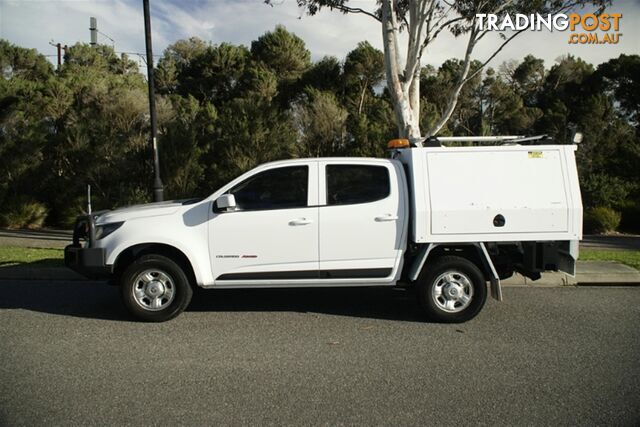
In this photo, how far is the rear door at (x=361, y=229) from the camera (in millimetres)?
6102

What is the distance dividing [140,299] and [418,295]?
3227 mm

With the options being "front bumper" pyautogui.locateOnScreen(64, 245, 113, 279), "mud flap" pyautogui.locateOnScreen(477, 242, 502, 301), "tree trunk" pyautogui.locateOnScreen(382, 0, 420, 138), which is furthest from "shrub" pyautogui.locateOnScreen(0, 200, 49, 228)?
"mud flap" pyautogui.locateOnScreen(477, 242, 502, 301)

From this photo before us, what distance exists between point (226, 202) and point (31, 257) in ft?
20.5

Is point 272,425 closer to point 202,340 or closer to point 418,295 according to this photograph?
point 202,340

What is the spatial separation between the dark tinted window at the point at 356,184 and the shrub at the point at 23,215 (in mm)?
14584

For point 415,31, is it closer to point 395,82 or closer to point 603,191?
point 395,82

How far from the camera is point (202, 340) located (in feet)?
18.1

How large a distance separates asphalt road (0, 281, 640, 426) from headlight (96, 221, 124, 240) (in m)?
1.02

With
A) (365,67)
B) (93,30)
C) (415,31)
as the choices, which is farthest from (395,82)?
(93,30)

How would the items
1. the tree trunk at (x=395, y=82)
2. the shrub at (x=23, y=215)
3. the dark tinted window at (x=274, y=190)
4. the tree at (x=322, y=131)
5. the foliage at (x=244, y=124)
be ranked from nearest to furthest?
the dark tinted window at (x=274, y=190) → the tree trunk at (x=395, y=82) → the shrub at (x=23, y=215) → the foliage at (x=244, y=124) → the tree at (x=322, y=131)

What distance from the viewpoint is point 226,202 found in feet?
19.5

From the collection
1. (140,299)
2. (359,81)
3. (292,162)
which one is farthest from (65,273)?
(359,81)

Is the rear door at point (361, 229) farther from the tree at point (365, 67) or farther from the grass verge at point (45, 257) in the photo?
the tree at point (365, 67)

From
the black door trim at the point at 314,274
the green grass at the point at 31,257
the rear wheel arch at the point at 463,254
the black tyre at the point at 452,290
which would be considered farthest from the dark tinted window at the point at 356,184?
the green grass at the point at 31,257
